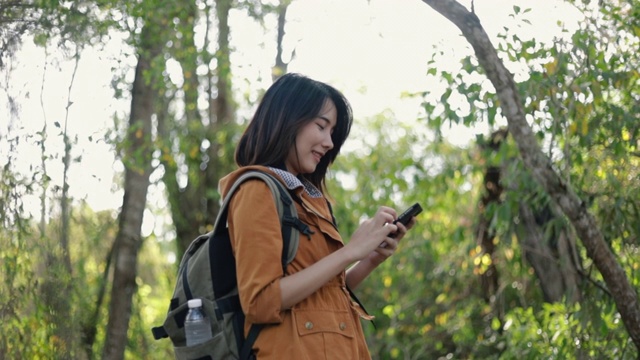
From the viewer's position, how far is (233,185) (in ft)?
8.97

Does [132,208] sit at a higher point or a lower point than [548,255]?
higher

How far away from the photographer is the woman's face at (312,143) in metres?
2.90

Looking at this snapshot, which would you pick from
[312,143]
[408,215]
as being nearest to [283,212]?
[312,143]

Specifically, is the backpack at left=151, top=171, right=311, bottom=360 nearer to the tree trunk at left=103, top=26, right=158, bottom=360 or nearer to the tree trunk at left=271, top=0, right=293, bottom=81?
the tree trunk at left=103, top=26, right=158, bottom=360

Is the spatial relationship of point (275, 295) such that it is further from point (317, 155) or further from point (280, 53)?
point (280, 53)

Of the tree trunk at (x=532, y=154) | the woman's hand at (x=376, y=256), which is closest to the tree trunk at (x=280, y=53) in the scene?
the tree trunk at (x=532, y=154)

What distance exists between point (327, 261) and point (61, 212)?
315 cm

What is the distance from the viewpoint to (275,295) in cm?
256

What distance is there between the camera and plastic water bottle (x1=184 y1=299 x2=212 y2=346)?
2.65 meters

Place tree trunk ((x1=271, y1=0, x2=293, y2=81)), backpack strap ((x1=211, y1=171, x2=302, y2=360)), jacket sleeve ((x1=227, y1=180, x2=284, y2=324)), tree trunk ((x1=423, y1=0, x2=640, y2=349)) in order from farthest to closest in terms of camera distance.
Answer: tree trunk ((x1=271, y1=0, x2=293, y2=81)), tree trunk ((x1=423, y1=0, x2=640, y2=349)), backpack strap ((x1=211, y1=171, x2=302, y2=360)), jacket sleeve ((x1=227, y1=180, x2=284, y2=324))

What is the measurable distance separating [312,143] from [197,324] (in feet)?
2.00

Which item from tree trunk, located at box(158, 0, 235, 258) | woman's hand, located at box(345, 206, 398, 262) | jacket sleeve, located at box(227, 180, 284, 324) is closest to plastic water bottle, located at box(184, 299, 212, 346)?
jacket sleeve, located at box(227, 180, 284, 324)

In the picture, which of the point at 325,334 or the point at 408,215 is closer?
the point at 325,334

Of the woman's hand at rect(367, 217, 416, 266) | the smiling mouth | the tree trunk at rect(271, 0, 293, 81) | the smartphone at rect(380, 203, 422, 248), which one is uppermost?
the tree trunk at rect(271, 0, 293, 81)
